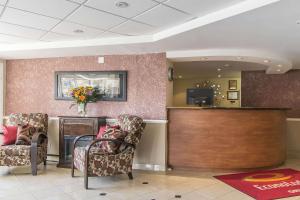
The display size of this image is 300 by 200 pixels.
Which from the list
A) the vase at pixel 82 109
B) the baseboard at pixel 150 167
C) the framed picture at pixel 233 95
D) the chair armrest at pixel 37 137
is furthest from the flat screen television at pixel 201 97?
the chair armrest at pixel 37 137

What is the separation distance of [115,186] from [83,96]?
193cm

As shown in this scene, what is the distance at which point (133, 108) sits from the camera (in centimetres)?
536

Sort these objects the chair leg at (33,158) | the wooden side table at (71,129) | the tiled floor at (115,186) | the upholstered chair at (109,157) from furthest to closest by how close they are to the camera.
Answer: the wooden side table at (71,129)
the chair leg at (33,158)
the upholstered chair at (109,157)
the tiled floor at (115,186)

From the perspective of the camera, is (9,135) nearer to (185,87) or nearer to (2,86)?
(2,86)

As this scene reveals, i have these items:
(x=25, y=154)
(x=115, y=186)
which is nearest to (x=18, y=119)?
(x=25, y=154)

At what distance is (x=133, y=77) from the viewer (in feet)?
17.7

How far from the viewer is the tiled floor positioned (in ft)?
12.1

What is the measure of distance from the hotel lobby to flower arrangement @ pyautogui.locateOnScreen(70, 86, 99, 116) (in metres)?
0.02

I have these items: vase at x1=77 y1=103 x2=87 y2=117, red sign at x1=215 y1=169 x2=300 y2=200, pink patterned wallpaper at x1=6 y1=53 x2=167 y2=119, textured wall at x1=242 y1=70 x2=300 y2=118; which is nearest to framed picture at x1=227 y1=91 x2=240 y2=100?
textured wall at x1=242 y1=70 x2=300 y2=118

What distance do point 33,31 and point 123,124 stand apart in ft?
6.90

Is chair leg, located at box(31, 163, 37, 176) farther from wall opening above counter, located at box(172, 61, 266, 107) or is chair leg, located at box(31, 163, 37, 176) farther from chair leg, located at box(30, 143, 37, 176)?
wall opening above counter, located at box(172, 61, 266, 107)

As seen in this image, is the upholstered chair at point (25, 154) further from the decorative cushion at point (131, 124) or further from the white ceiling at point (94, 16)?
the white ceiling at point (94, 16)

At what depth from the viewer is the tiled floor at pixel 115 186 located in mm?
3684

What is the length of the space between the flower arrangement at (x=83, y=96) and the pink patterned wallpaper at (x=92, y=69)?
0.27 m
